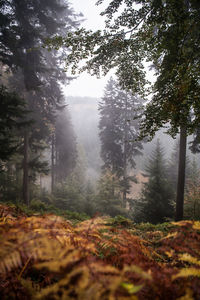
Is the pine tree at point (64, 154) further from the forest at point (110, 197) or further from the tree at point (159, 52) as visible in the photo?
the tree at point (159, 52)

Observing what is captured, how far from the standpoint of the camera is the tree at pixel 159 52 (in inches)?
123

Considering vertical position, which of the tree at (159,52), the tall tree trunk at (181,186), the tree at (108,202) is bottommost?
the tree at (108,202)

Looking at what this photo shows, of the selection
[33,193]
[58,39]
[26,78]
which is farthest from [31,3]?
[33,193]

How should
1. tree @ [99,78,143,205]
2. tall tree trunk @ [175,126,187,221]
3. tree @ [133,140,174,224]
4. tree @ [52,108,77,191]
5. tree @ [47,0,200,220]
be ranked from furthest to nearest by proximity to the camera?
tree @ [52,108,77,191], tree @ [99,78,143,205], tree @ [133,140,174,224], tall tree trunk @ [175,126,187,221], tree @ [47,0,200,220]

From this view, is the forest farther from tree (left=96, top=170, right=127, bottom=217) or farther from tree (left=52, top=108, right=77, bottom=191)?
tree (left=52, top=108, right=77, bottom=191)

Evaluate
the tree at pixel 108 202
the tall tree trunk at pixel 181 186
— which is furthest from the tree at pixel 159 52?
the tree at pixel 108 202

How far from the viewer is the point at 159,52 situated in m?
3.49

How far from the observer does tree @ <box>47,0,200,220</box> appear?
10.3 feet

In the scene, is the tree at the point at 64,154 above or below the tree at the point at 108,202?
above

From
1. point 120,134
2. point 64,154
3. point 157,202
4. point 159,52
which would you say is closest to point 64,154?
point 64,154

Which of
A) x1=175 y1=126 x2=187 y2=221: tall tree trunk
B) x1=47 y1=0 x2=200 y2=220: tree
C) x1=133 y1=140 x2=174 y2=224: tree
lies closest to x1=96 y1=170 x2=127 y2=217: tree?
x1=133 y1=140 x2=174 y2=224: tree

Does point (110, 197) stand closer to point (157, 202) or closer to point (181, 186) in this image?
point (157, 202)

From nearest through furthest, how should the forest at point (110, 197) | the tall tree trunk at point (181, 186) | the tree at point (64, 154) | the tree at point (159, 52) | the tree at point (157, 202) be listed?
the forest at point (110, 197), the tree at point (159, 52), the tall tree trunk at point (181, 186), the tree at point (157, 202), the tree at point (64, 154)

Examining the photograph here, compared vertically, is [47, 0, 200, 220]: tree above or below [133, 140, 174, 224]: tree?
above
